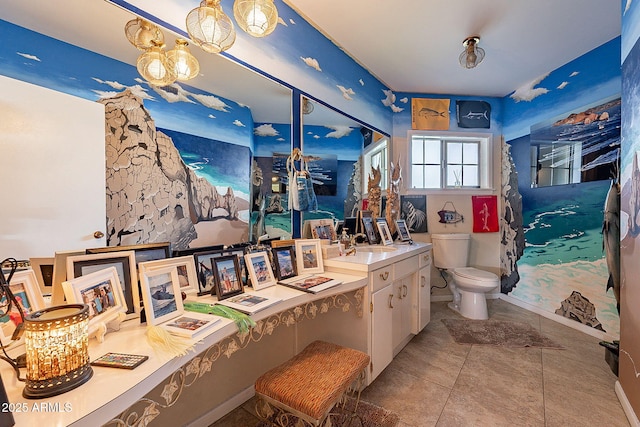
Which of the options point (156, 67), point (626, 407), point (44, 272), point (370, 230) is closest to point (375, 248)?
point (370, 230)

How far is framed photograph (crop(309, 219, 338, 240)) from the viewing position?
2.14 meters

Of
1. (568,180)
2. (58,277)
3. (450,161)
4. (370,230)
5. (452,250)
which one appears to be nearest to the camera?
(58,277)

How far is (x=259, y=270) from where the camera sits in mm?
1463

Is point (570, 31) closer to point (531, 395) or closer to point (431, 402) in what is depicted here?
point (531, 395)

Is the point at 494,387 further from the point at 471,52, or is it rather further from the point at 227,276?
the point at 471,52

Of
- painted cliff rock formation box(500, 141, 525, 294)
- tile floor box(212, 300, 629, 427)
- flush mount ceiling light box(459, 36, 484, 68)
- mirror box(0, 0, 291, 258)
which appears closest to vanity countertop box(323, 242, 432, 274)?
mirror box(0, 0, 291, 258)

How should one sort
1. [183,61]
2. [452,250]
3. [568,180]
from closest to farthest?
[183,61]
[568,180]
[452,250]

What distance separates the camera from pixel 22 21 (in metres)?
0.93

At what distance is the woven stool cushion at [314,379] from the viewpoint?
1.17 meters

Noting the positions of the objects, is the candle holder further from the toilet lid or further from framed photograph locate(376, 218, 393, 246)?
the toilet lid

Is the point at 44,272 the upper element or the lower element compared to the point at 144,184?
lower

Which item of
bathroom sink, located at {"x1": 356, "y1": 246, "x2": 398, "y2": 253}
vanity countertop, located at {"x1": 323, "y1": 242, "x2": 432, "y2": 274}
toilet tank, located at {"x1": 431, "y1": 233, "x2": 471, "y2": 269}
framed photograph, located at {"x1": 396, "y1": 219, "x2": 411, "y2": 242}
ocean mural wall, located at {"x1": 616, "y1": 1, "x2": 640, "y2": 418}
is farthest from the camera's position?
toilet tank, located at {"x1": 431, "y1": 233, "x2": 471, "y2": 269}

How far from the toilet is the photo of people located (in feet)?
9.96

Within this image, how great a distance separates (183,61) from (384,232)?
2.08m
